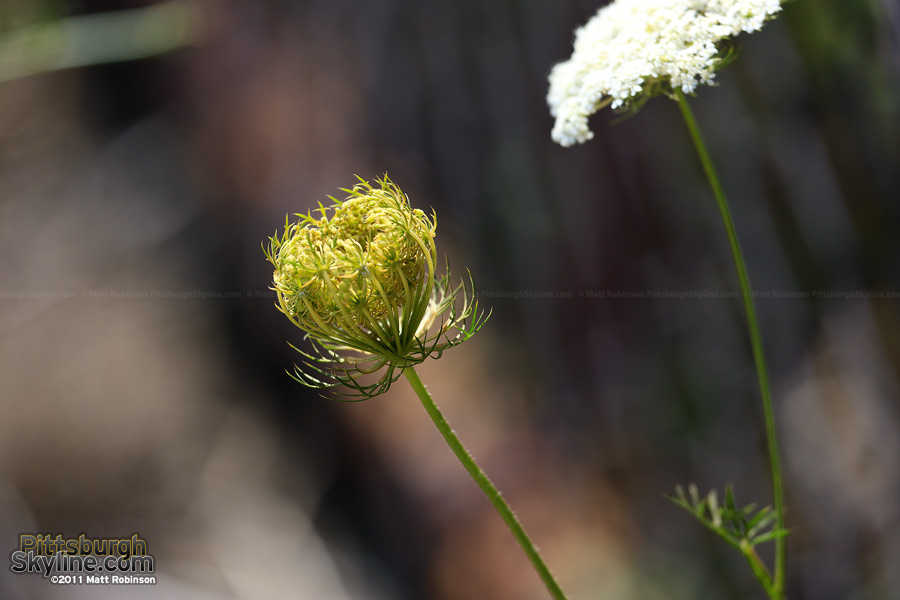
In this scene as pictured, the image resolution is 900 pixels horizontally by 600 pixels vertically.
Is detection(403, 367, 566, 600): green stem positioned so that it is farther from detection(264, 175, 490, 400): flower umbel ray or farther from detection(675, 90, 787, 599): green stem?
detection(675, 90, 787, 599): green stem

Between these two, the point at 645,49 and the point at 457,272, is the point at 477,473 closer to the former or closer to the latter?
the point at 645,49

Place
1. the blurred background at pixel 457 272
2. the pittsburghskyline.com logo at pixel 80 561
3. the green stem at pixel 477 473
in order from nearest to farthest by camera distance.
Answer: the green stem at pixel 477 473
the blurred background at pixel 457 272
the pittsburghskyline.com logo at pixel 80 561

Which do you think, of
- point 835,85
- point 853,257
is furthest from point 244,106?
point 853,257

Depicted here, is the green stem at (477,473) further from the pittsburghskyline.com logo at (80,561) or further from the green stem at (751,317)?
the pittsburghskyline.com logo at (80,561)

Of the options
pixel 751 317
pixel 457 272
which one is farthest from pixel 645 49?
pixel 457 272

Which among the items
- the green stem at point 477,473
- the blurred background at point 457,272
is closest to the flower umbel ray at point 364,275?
the green stem at point 477,473
